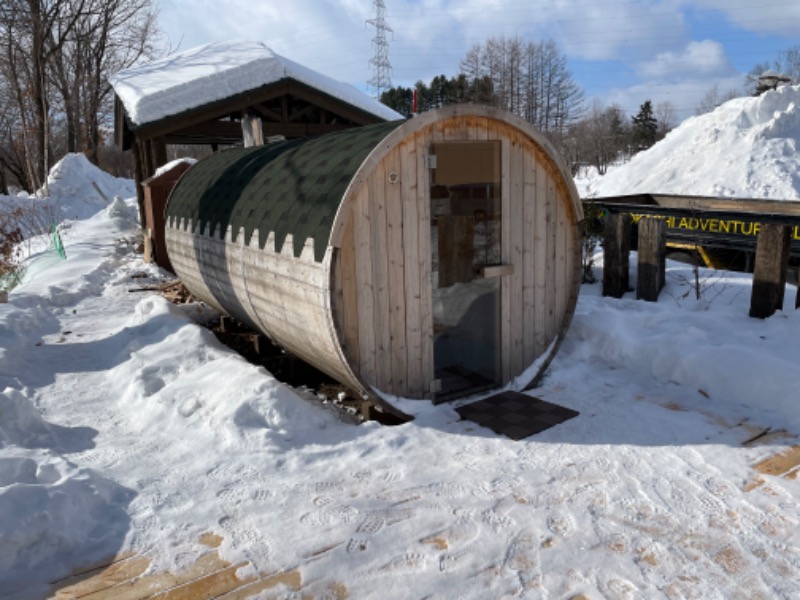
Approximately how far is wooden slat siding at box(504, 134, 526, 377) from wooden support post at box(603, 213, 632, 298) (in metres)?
2.69

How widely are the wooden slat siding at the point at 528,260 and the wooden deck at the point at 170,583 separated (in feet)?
12.1

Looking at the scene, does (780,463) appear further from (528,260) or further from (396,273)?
(396,273)

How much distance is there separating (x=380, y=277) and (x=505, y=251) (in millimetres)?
1413

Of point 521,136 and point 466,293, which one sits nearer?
point 521,136

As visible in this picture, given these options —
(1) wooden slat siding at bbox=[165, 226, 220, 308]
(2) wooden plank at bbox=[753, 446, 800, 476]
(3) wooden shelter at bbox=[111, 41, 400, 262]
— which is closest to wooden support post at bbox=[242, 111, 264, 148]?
(3) wooden shelter at bbox=[111, 41, 400, 262]

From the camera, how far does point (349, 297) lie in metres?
4.91

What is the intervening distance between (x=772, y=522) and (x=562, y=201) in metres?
3.53

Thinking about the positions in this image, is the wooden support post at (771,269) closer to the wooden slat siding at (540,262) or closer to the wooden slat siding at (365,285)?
the wooden slat siding at (540,262)

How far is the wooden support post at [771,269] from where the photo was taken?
635 centimetres

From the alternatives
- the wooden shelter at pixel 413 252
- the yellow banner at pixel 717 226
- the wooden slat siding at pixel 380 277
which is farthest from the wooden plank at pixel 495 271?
the yellow banner at pixel 717 226

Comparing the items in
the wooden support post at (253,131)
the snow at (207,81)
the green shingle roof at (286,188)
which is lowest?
the green shingle roof at (286,188)

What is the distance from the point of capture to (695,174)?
23516 mm

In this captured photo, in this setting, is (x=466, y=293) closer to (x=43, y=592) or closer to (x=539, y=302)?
(x=539, y=302)

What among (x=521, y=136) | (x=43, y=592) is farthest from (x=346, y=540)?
(x=521, y=136)
